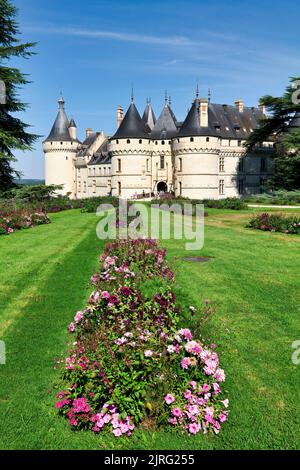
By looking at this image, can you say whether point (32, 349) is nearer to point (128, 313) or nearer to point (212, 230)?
point (128, 313)

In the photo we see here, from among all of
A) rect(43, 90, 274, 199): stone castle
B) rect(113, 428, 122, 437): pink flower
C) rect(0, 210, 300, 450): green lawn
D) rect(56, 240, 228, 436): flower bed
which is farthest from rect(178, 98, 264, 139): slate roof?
rect(113, 428, 122, 437): pink flower

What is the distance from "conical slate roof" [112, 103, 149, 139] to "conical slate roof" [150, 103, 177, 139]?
9.31 ft

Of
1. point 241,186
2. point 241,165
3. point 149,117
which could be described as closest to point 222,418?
point 241,186

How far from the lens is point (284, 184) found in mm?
35781

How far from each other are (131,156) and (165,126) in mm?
6846

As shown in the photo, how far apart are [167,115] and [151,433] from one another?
167 ft

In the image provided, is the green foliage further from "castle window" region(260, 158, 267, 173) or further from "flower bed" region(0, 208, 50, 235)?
"flower bed" region(0, 208, 50, 235)

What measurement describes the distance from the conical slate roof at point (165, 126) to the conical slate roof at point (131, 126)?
284 cm

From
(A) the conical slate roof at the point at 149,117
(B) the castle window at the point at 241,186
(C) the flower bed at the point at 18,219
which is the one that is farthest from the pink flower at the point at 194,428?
(A) the conical slate roof at the point at 149,117

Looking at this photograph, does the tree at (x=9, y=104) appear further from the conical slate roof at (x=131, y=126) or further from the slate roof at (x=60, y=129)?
the slate roof at (x=60, y=129)

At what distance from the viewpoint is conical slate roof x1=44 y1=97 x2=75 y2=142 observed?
59.9 metres

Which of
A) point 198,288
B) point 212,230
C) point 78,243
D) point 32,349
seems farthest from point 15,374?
point 212,230

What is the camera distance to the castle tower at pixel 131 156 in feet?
157

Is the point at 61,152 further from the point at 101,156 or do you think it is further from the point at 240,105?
the point at 240,105
